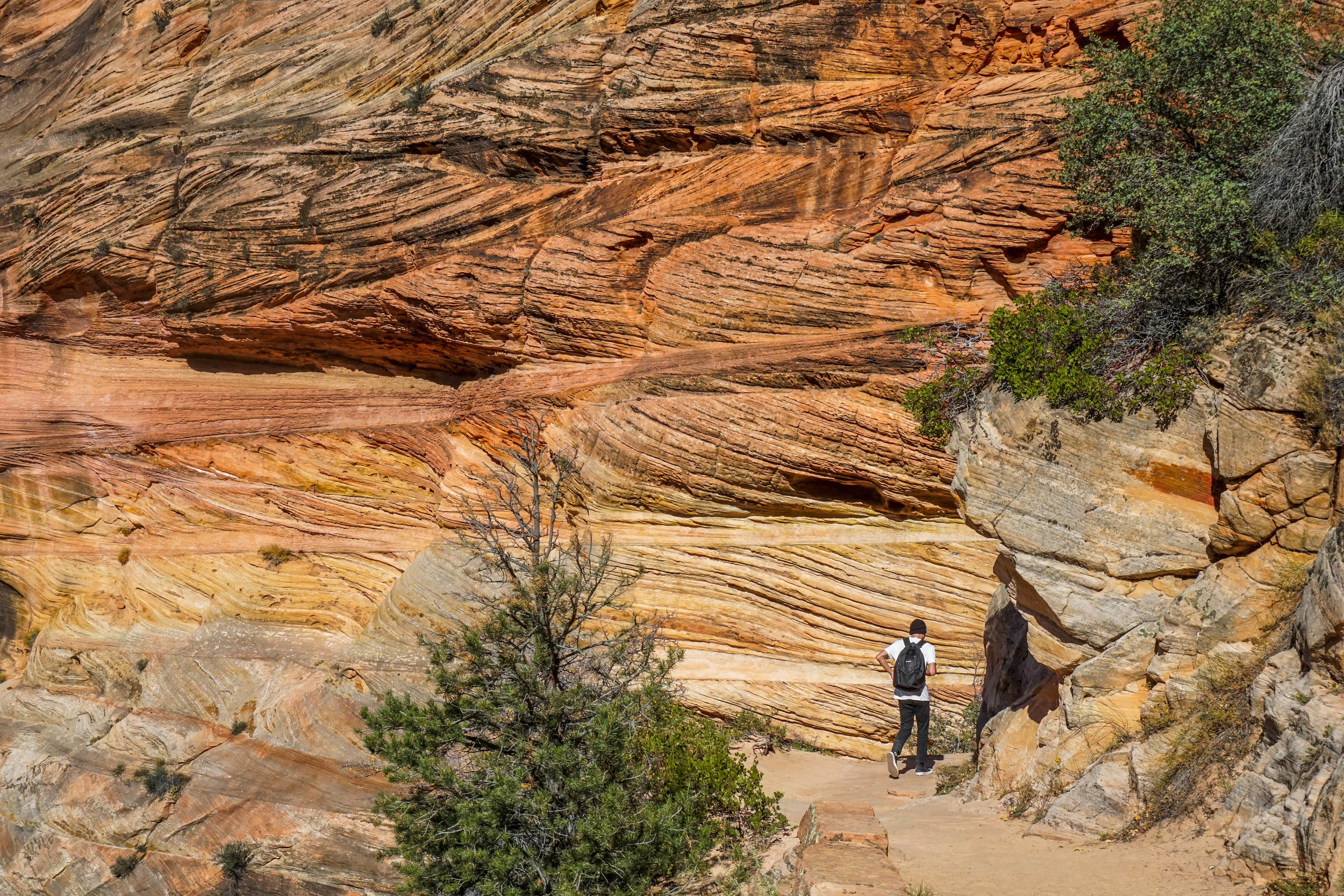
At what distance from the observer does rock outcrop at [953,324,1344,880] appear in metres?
7.65

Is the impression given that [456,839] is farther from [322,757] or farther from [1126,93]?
[1126,93]

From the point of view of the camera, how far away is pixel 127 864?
15.6 m

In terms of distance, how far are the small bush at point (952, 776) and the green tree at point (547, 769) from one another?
1886 millimetres

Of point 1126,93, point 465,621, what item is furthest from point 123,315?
point 1126,93

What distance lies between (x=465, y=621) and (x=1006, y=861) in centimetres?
954

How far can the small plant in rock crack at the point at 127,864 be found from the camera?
15.6 metres

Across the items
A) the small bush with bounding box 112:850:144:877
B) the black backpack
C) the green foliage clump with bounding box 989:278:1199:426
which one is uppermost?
the green foliage clump with bounding box 989:278:1199:426

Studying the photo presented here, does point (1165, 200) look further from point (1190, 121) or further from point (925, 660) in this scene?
point (925, 660)

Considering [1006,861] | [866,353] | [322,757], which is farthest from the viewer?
[322,757]

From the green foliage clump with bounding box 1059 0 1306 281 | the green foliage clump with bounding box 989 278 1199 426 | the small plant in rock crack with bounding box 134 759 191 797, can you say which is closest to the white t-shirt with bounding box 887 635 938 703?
the green foliage clump with bounding box 989 278 1199 426

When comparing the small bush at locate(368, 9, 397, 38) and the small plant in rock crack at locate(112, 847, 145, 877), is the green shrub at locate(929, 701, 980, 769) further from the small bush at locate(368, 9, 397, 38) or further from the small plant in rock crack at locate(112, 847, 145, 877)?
the small bush at locate(368, 9, 397, 38)

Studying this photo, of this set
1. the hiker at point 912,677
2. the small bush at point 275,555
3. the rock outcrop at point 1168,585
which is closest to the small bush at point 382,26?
the small bush at point 275,555

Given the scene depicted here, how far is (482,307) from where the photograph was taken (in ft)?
53.8

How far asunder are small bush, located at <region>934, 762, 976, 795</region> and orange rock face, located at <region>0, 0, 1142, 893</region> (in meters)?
1.88
